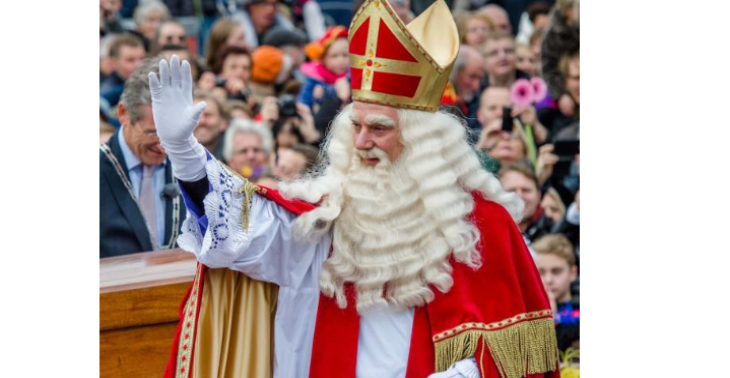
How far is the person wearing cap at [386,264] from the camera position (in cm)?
405

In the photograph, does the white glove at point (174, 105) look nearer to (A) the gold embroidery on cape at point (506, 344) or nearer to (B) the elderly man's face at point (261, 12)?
(A) the gold embroidery on cape at point (506, 344)

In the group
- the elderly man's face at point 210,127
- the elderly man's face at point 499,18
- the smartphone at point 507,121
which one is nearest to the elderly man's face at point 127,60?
the elderly man's face at point 210,127

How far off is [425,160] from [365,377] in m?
0.86

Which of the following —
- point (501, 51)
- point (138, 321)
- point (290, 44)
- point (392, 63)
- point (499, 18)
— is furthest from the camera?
point (499, 18)

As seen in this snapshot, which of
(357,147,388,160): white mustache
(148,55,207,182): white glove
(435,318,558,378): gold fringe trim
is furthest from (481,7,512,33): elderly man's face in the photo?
(148,55,207,182): white glove

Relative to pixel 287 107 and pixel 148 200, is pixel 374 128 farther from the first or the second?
pixel 287 107

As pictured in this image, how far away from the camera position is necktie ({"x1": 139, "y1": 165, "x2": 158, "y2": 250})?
6.05 m

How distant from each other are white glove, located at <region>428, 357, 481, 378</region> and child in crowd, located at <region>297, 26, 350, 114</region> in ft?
13.4

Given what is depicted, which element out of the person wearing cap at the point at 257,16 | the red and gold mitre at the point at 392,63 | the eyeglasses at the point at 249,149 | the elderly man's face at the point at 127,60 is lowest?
the eyeglasses at the point at 249,149

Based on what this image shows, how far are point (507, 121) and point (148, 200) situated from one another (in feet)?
9.01

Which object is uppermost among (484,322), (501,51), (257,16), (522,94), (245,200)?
(257,16)

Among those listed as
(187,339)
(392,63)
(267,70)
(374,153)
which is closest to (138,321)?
(187,339)

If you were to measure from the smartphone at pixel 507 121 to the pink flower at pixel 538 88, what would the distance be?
29 cm

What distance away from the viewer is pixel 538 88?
7910 mm
